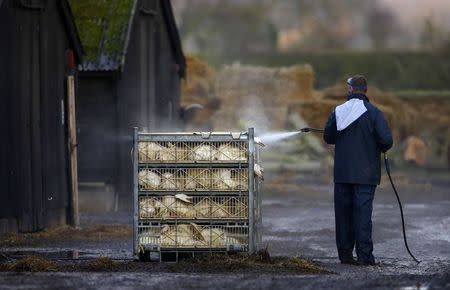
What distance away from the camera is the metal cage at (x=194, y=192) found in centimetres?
1439

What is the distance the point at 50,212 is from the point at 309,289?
30.6 feet

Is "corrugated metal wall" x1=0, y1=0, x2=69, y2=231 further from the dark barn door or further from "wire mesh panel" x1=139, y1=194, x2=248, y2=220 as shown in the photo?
"wire mesh panel" x1=139, y1=194, x2=248, y2=220

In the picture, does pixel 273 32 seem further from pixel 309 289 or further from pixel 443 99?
pixel 309 289

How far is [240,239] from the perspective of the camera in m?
14.4

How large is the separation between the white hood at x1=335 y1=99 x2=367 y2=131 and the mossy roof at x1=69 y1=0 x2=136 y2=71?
32.3ft

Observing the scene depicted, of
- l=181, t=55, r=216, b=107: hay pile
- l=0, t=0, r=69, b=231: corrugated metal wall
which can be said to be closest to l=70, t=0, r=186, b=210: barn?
l=0, t=0, r=69, b=231: corrugated metal wall

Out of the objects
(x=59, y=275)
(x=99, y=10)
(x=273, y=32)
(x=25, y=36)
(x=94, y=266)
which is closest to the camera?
(x=59, y=275)

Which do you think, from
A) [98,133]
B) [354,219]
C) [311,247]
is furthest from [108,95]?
[354,219]

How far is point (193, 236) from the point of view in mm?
14492

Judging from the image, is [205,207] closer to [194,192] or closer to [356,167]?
[194,192]

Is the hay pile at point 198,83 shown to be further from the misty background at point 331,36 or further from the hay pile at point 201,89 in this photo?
the misty background at point 331,36

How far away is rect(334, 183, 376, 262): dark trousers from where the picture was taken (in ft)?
49.7

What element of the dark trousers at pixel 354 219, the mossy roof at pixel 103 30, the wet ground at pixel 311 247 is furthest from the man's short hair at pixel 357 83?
the mossy roof at pixel 103 30

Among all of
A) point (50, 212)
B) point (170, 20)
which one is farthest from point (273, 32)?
point (50, 212)
